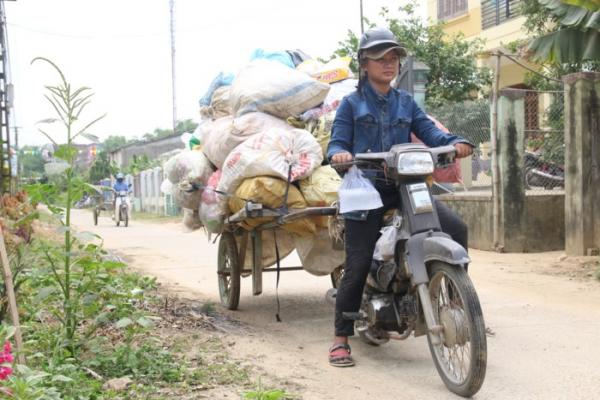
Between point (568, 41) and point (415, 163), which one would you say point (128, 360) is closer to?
point (415, 163)

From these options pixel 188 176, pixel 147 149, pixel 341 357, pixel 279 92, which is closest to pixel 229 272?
pixel 188 176

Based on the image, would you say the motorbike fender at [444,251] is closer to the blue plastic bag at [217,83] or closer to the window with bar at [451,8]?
the blue plastic bag at [217,83]

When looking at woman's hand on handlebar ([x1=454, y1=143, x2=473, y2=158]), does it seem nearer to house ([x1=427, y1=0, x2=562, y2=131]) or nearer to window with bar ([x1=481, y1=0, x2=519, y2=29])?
house ([x1=427, y1=0, x2=562, y2=131])

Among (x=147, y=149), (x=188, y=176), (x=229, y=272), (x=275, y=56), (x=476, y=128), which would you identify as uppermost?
(x=147, y=149)

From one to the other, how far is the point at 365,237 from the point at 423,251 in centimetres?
51

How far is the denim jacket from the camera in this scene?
14.5 feet

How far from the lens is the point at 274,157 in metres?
5.17

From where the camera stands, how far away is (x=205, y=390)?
374cm

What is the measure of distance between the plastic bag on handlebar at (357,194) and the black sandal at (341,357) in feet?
2.91

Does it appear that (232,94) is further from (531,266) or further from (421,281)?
(531,266)

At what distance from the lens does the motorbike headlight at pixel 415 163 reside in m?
3.91

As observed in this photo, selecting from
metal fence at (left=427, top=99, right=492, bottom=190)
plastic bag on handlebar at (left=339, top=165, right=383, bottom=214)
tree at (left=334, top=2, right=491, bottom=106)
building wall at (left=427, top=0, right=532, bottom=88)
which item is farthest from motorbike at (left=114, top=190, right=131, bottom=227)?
plastic bag on handlebar at (left=339, top=165, right=383, bottom=214)

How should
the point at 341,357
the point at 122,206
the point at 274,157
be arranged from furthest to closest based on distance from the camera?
the point at 122,206
the point at 274,157
the point at 341,357

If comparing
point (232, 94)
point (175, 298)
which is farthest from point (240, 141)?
point (175, 298)
